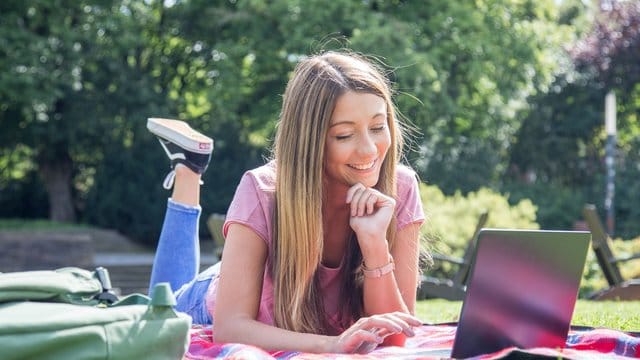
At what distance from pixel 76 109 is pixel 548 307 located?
17.8 metres

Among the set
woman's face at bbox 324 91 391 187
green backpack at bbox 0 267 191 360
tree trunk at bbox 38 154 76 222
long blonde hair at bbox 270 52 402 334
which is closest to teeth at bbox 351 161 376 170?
woman's face at bbox 324 91 391 187

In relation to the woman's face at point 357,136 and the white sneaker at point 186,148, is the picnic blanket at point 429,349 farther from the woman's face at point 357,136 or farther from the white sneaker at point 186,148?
the white sneaker at point 186,148

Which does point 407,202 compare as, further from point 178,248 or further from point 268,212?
point 178,248

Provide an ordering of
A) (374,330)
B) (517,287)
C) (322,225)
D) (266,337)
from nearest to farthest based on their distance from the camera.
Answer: (517,287) → (374,330) → (266,337) → (322,225)

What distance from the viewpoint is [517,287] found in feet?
7.41

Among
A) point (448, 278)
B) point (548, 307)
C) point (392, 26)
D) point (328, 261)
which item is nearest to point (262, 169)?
point (328, 261)

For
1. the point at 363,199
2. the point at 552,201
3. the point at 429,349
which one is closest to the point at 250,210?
the point at 363,199

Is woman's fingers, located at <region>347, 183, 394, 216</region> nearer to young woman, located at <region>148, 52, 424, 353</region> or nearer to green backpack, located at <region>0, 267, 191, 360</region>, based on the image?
young woman, located at <region>148, 52, 424, 353</region>

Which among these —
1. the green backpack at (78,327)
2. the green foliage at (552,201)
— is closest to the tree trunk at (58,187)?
the green foliage at (552,201)

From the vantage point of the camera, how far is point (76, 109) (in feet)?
62.6

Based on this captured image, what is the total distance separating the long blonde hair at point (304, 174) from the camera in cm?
277

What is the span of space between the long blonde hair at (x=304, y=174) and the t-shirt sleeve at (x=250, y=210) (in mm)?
44

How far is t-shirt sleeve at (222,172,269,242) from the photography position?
282cm

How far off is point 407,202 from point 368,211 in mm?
322
